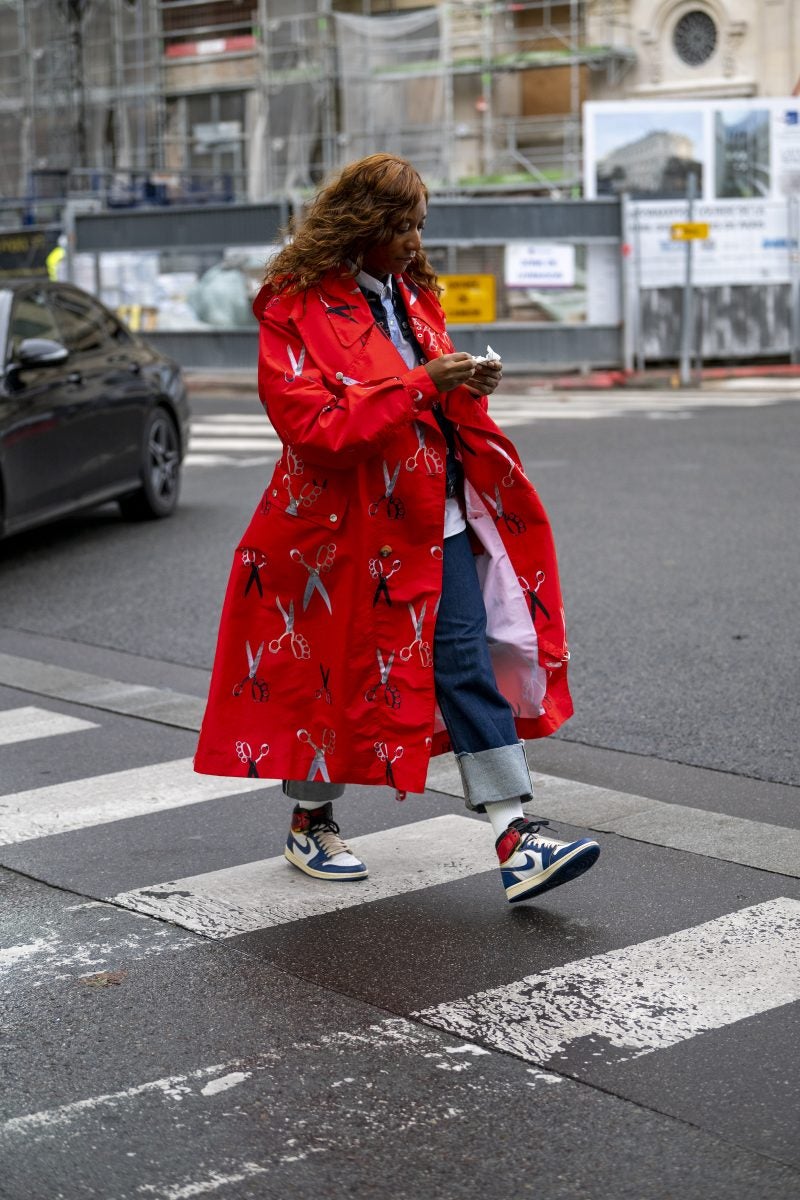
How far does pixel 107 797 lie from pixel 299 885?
109 centimetres

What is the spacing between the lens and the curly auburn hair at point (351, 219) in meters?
4.24

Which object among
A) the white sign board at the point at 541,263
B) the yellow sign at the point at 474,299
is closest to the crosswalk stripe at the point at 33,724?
the yellow sign at the point at 474,299

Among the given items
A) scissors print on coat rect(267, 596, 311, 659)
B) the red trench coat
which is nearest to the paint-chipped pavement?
the red trench coat

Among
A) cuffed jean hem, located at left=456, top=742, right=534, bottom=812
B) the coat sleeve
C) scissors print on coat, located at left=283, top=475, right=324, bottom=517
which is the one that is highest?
the coat sleeve

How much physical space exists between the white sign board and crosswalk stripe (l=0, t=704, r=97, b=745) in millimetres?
18944

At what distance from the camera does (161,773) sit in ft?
19.2

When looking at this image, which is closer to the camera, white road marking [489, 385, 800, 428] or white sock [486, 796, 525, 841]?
white sock [486, 796, 525, 841]

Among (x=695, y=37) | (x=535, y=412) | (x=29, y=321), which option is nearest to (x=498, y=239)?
(x=535, y=412)

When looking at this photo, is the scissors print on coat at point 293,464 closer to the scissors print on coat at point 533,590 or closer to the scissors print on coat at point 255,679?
the scissors print on coat at point 255,679

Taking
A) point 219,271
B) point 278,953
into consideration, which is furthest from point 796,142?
point 278,953

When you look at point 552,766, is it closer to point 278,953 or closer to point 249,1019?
point 278,953

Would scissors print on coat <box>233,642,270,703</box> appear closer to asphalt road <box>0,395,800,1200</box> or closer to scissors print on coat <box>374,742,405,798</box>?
scissors print on coat <box>374,742,405,798</box>

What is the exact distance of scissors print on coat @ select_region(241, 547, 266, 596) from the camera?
446 centimetres

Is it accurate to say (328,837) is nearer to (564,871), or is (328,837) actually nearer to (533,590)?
(564,871)
